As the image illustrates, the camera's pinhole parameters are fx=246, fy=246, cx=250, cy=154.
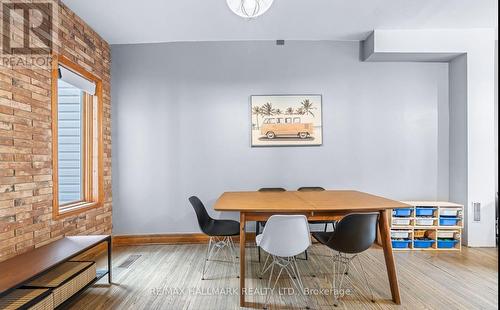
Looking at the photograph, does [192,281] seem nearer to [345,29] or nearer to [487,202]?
[345,29]

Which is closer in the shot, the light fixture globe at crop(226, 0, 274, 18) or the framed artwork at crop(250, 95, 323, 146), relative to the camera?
the light fixture globe at crop(226, 0, 274, 18)

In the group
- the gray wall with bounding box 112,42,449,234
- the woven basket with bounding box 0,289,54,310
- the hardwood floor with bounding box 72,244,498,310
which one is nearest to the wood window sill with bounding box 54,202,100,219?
the gray wall with bounding box 112,42,449,234

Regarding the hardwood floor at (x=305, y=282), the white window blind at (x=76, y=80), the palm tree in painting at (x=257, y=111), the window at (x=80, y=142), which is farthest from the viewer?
the palm tree in painting at (x=257, y=111)

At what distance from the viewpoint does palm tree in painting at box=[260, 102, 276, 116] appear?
365 cm

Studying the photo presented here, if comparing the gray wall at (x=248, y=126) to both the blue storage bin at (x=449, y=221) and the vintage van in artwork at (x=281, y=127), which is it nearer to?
the vintage van in artwork at (x=281, y=127)

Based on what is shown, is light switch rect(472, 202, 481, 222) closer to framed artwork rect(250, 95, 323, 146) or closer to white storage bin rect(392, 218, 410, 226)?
white storage bin rect(392, 218, 410, 226)

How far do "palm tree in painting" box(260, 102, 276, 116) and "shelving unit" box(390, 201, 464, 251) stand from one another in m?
2.18

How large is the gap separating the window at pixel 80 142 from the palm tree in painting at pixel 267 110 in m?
2.27

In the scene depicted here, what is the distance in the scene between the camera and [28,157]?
225 cm

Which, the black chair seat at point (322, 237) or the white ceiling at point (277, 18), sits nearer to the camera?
the black chair seat at point (322, 237)

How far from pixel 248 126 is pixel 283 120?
527mm

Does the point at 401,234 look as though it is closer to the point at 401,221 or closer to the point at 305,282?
the point at 401,221
